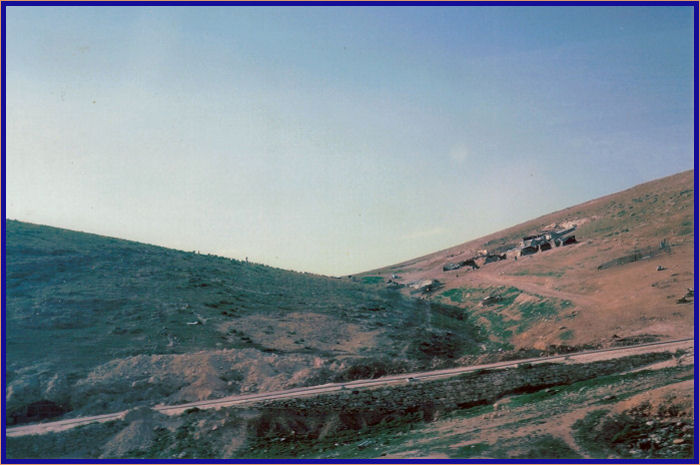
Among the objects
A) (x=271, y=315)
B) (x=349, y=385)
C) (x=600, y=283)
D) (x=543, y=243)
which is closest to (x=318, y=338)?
(x=271, y=315)

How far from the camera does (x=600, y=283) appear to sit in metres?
51.8

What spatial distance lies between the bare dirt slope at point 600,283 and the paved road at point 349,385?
3.78 metres

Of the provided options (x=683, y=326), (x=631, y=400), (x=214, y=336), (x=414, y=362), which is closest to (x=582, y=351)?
(x=683, y=326)

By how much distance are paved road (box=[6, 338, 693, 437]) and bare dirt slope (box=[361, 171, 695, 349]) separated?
3.78m

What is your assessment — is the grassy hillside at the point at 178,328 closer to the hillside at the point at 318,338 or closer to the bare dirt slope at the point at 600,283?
the hillside at the point at 318,338

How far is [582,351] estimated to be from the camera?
3356 centimetres

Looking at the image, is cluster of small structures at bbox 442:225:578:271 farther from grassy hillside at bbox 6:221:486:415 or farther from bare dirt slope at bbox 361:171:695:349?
grassy hillside at bbox 6:221:486:415

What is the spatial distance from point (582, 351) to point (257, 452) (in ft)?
72.4

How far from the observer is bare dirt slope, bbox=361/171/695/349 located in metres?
39.2

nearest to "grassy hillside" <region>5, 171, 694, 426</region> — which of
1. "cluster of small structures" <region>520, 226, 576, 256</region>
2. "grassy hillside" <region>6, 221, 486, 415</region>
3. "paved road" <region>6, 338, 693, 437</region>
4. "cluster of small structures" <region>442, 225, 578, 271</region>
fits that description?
"grassy hillside" <region>6, 221, 486, 415</region>

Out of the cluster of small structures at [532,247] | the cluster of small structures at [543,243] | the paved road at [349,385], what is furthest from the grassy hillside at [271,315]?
the cluster of small structures at [532,247]

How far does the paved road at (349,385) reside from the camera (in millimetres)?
24841

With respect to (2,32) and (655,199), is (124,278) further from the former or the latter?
(655,199)

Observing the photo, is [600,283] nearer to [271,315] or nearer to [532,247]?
[532,247]
